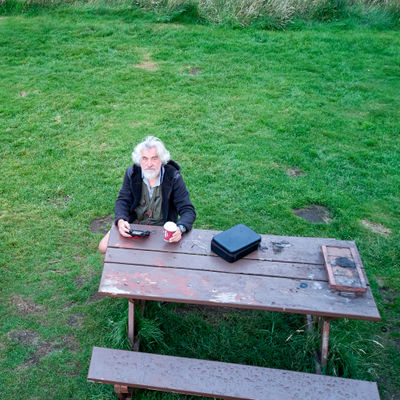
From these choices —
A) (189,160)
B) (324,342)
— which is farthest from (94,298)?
(189,160)

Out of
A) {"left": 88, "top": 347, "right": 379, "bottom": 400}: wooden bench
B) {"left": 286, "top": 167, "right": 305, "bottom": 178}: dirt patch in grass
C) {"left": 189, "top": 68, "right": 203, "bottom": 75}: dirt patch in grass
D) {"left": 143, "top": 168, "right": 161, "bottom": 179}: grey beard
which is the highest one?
{"left": 143, "top": 168, "right": 161, "bottom": 179}: grey beard

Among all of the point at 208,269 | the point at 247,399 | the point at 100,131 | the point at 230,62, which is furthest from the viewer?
the point at 230,62

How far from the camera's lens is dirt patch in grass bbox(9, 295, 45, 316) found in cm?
427

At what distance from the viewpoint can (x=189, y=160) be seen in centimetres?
635

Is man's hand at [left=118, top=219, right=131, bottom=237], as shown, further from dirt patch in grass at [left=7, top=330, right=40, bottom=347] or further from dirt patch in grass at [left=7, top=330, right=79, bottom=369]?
dirt patch in grass at [left=7, top=330, right=40, bottom=347]

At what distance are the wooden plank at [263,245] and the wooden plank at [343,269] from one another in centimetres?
9

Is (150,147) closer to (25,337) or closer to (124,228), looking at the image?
(124,228)

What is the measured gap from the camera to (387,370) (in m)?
3.83

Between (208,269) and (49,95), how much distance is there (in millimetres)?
5491

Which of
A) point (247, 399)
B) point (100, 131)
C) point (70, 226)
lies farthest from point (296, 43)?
point (247, 399)

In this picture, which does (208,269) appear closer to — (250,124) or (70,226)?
(70,226)

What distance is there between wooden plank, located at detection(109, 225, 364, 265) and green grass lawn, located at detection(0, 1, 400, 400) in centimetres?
74

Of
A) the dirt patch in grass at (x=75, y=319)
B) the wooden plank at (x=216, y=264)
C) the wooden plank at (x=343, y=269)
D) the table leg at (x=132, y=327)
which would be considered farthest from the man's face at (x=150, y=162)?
the wooden plank at (x=343, y=269)

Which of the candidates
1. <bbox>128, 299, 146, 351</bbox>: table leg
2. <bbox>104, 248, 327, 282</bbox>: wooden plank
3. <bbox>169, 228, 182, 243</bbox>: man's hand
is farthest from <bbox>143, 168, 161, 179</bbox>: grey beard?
<bbox>128, 299, 146, 351</bbox>: table leg
